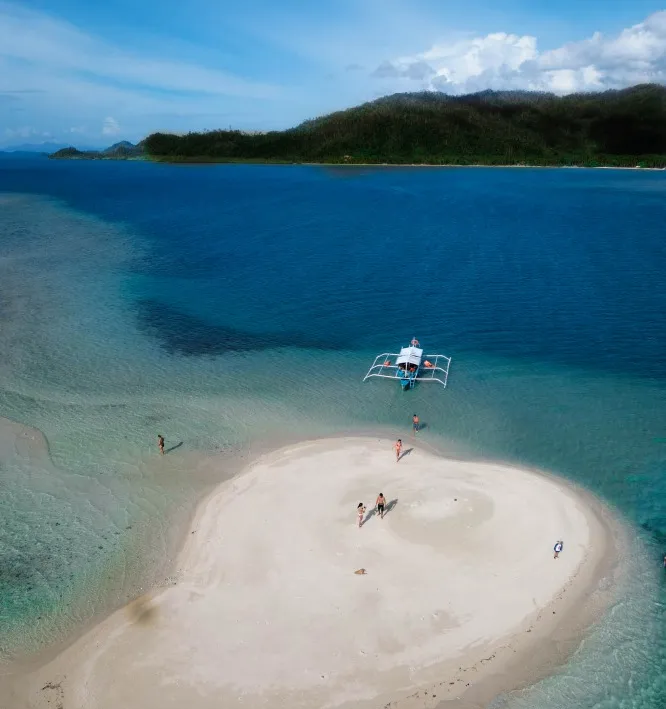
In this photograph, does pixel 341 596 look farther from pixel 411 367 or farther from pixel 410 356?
pixel 410 356

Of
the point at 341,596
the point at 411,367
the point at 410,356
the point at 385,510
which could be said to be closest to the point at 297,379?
the point at 411,367

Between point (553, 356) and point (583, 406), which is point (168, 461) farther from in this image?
point (553, 356)

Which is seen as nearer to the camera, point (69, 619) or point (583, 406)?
point (69, 619)

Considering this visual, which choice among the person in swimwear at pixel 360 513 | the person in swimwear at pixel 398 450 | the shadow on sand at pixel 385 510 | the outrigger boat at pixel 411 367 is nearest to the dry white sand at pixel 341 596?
the shadow on sand at pixel 385 510

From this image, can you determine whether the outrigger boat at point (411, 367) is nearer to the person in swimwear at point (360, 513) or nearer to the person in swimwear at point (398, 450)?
the person in swimwear at point (398, 450)

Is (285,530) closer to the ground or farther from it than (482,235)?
closer to the ground

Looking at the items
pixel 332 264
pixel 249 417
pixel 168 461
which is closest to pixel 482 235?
pixel 332 264
